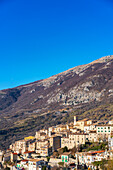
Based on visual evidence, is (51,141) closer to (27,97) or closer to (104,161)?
(104,161)

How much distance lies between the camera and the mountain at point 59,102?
92.9m

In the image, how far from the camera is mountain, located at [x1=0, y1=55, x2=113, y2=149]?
92.9m

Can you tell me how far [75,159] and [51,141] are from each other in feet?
27.9

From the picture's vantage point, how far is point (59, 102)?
449 ft

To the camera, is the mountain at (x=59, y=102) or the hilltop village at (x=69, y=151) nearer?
the hilltop village at (x=69, y=151)

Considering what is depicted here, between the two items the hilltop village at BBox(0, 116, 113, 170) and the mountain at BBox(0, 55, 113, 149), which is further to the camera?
the mountain at BBox(0, 55, 113, 149)

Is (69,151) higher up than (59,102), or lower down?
lower down

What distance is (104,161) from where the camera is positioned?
38.4 meters

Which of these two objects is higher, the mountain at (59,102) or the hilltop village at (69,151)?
the mountain at (59,102)

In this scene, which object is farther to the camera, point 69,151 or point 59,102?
point 59,102

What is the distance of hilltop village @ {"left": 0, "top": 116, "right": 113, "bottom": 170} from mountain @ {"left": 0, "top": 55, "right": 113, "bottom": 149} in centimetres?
2324

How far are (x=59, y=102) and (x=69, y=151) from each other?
3543 inches

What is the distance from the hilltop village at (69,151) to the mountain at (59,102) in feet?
76.2

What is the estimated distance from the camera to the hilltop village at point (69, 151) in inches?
1594
